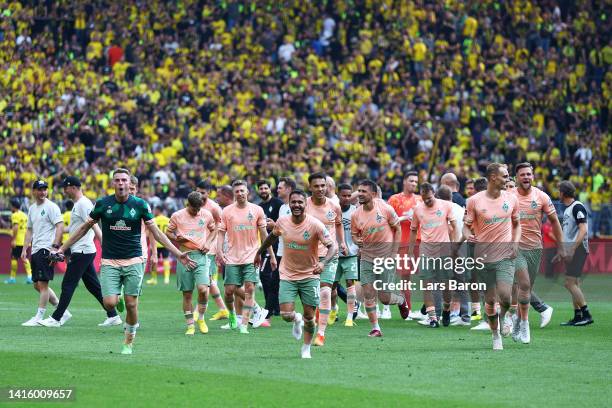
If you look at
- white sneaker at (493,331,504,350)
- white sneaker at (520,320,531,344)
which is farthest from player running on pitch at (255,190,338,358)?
white sneaker at (520,320,531,344)

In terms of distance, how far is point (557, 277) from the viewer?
1141 inches

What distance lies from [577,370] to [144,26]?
31611 mm

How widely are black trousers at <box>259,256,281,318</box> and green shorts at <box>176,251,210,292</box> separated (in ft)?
7.14

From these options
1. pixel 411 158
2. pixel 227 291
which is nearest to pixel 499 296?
pixel 227 291

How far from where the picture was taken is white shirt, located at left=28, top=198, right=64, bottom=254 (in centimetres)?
2028

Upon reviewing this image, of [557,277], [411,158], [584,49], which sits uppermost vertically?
[584,49]

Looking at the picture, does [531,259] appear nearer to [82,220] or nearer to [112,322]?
[112,322]

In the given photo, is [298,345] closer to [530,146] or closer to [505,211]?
[505,211]

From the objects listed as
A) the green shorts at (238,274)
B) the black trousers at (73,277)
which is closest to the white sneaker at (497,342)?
the green shorts at (238,274)

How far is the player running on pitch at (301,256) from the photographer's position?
14945 mm

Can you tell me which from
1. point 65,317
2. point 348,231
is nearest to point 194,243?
point 65,317

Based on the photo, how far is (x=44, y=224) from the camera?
20359 mm

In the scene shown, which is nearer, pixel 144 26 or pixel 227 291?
pixel 227 291

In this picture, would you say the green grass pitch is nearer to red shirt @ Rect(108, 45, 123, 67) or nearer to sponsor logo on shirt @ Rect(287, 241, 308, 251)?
sponsor logo on shirt @ Rect(287, 241, 308, 251)
